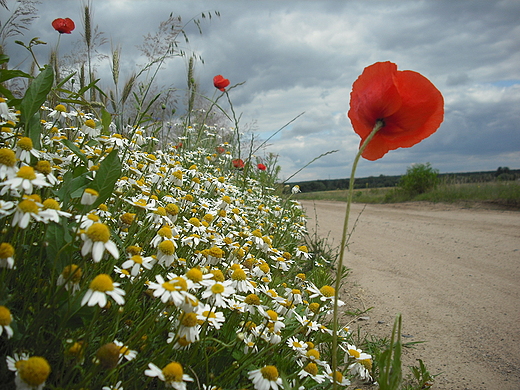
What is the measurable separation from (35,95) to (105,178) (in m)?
0.46

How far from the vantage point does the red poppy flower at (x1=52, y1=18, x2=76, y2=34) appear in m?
2.81

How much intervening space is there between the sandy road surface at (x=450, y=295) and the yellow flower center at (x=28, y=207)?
6.82 ft

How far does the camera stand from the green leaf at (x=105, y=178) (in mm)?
1196

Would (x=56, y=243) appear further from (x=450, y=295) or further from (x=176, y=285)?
(x=450, y=295)

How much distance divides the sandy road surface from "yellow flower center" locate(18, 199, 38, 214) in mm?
2078

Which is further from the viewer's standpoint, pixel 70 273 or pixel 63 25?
pixel 63 25

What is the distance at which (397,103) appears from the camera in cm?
94

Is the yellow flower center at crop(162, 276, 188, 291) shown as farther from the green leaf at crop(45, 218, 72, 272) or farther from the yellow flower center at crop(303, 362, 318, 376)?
the yellow flower center at crop(303, 362, 318, 376)

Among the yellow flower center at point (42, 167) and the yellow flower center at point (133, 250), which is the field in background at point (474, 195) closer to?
the yellow flower center at point (133, 250)

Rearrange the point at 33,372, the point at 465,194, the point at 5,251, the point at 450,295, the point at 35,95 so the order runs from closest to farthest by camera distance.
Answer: the point at 33,372
the point at 5,251
the point at 35,95
the point at 450,295
the point at 465,194

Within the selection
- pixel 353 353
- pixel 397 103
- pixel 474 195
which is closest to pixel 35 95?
pixel 397 103

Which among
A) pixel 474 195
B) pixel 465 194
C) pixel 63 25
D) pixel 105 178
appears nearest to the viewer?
pixel 105 178

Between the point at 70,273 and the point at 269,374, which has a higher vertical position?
the point at 70,273

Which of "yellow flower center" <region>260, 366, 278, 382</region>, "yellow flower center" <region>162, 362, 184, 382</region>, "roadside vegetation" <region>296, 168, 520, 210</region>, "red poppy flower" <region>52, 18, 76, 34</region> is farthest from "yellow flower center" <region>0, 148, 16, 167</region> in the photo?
"roadside vegetation" <region>296, 168, 520, 210</region>
